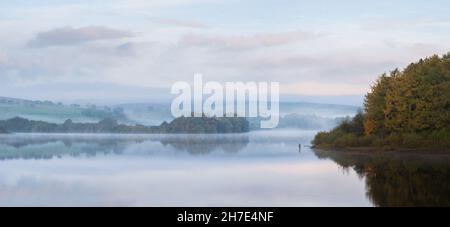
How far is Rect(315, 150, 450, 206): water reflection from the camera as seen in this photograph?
23439 millimetres

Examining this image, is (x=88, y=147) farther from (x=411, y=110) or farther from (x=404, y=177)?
(x=404, y=177)

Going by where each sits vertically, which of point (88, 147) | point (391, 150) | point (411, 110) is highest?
point (411, 110)

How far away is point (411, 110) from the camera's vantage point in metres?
54.8

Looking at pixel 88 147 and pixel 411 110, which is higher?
pixel 411 110

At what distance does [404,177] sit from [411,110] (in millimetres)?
24473

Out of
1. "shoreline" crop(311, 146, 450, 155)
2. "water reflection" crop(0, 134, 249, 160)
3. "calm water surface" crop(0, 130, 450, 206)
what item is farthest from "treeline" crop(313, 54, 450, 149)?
"water reflection" crop(0, 134, 249, 160)

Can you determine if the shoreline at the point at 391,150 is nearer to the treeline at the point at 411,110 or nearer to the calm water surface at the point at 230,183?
the treeline at the point at 411,110

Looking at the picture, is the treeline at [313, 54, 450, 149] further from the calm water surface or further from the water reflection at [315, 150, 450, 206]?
the calm water surface

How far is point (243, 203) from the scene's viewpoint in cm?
2372

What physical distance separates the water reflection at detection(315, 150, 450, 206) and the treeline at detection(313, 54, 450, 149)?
4734 millimetres

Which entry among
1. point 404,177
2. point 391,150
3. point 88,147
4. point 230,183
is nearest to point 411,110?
point 391,150

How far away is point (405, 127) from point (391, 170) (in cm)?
2047

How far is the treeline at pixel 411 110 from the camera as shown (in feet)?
173
